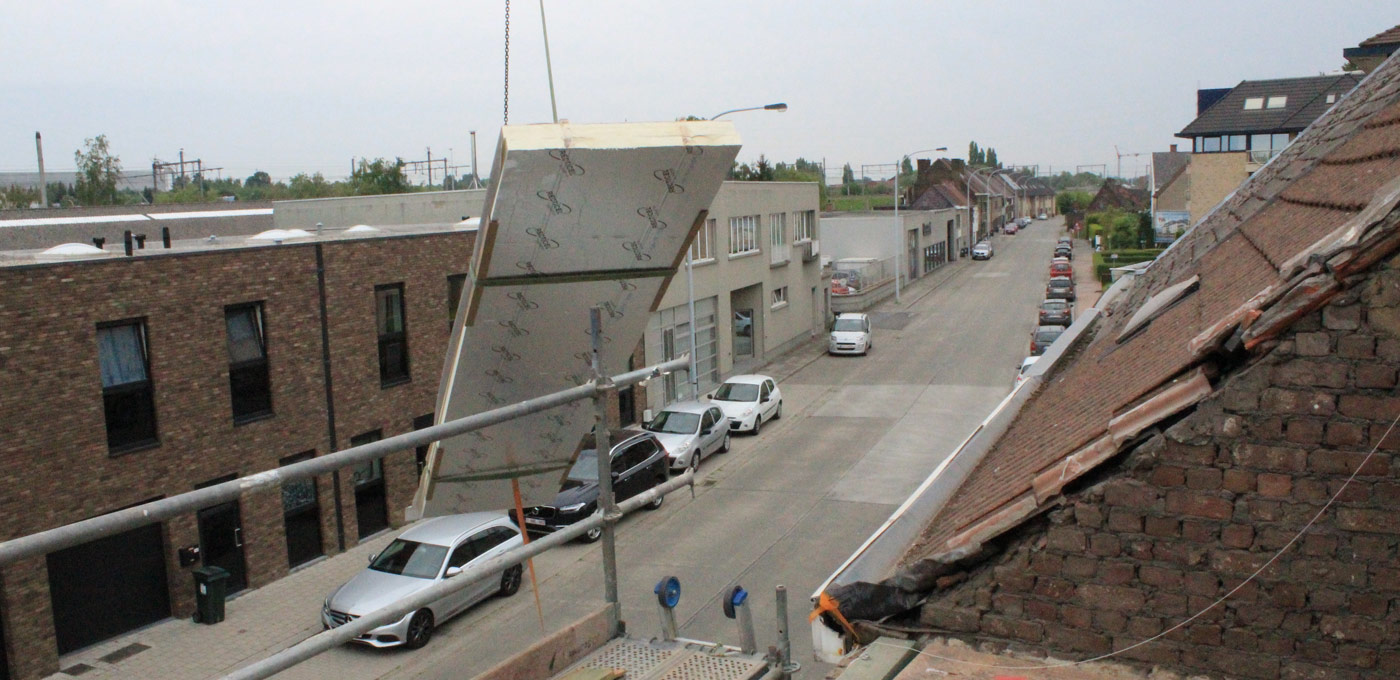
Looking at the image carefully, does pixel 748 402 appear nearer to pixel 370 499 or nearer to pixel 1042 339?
pixel 370 499

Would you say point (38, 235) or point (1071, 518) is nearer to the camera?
point (1071, 518)

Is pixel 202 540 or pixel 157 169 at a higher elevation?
pixel 157 169

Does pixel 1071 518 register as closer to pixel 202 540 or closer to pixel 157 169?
pixel 202 540

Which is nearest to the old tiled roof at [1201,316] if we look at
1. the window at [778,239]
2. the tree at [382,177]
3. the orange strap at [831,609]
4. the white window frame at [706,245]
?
the orange strap at [831,609]

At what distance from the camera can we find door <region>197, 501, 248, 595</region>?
51.0 ft

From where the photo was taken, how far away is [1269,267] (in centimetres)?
601

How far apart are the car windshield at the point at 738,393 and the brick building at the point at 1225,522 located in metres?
22.1

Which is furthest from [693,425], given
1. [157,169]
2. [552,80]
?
[157,169]

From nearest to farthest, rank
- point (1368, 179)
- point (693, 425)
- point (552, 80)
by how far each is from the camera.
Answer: point (1368, 179) → point (552, 80) → point (693, 425)

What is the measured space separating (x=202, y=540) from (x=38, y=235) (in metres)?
12.6

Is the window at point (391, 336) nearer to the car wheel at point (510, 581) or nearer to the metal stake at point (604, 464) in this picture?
the car wheel at point (510, 581)

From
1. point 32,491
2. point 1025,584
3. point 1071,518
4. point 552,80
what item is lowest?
point 32,491

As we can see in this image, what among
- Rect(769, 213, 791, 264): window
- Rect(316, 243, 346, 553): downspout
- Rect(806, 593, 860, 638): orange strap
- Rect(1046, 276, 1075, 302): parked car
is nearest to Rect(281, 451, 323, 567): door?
Rect(316, 243, 346, 553): downspout

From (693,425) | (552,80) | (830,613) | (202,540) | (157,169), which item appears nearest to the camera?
(830,613)
